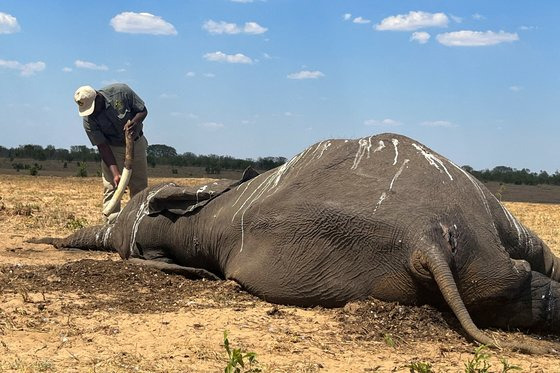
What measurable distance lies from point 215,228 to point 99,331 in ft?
5.58

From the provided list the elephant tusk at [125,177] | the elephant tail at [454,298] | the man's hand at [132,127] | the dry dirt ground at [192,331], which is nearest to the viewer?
the dry dirt ground at [192,331]

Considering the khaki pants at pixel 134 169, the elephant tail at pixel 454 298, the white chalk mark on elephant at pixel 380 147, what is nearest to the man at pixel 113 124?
the khaki pants at pixel 134 169

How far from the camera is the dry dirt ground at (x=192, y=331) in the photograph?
3.74 meters

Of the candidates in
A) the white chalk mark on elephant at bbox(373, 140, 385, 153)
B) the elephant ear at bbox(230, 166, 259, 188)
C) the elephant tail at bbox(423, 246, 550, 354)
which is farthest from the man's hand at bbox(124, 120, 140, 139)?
the elephant tail at bbox(423, 246, 550, 354)

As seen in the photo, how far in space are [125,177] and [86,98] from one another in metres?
0.94

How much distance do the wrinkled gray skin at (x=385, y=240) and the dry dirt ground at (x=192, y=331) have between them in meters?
0.14

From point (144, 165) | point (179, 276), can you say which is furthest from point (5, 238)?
point (179, 276)

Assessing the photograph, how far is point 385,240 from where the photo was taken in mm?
4605

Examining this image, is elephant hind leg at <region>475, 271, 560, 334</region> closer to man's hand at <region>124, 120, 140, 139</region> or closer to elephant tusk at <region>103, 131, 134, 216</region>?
elephant tusk at <region>103, 131, 134, 216</region>

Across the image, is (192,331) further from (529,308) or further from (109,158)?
(109,158)

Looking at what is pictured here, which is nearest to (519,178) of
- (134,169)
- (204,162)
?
(204,162)

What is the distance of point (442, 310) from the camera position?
15.0 ft

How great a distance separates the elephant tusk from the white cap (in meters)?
0.47

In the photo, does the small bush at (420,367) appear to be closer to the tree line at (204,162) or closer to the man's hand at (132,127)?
the man's hand at (132,127)
